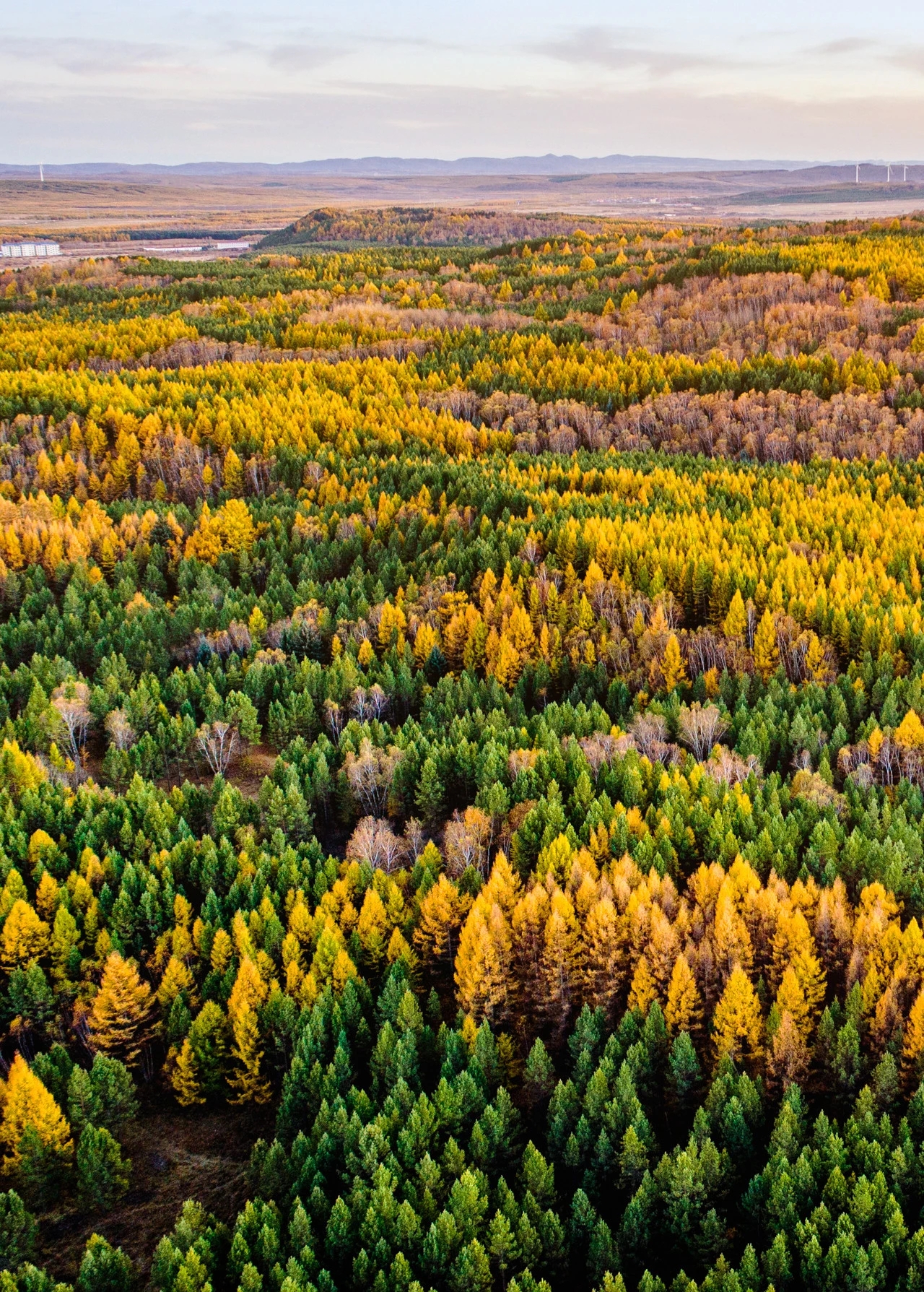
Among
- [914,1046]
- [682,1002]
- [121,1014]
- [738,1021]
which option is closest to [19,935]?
[121,1014]

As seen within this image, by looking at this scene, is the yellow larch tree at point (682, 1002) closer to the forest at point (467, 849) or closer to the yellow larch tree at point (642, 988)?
the forest at point (467, 849)

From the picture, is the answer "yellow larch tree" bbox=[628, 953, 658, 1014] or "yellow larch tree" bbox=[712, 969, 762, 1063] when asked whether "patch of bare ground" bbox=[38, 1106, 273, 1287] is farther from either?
"yellow larch tree" bbox=[712, 969, 762, 1063]

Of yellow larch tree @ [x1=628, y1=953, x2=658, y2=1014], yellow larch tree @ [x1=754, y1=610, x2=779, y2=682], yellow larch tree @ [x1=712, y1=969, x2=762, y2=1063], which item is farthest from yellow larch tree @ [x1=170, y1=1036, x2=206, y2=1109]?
yellow larch tree @ [x1=754, y1=610, x2=779, y2=682]

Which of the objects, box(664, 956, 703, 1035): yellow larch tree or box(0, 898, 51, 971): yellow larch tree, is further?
box(0, 898, 51, 971): yellow larch tree

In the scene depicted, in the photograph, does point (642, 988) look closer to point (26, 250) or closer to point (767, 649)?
point (767, 649)

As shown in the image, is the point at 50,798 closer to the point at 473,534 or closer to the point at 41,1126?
the point at 41,1126

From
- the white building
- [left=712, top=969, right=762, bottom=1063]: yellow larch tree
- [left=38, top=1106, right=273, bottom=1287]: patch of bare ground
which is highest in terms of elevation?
the white building

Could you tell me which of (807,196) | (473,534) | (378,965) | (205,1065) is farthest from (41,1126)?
(807,196)

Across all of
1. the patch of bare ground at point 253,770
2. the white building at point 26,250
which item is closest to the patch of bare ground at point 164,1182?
the patch of bare ground at point 253,770
